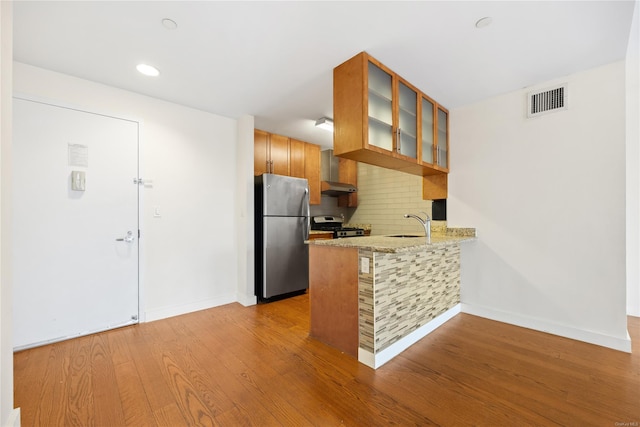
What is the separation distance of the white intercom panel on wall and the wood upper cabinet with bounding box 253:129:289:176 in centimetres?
186

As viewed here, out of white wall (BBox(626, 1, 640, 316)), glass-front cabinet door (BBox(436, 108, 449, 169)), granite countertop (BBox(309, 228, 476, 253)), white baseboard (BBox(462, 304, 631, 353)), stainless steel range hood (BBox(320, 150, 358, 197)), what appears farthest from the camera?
stainless steel range hood (BBox(320, 150, 358, 197))

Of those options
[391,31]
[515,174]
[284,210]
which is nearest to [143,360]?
[284,210]

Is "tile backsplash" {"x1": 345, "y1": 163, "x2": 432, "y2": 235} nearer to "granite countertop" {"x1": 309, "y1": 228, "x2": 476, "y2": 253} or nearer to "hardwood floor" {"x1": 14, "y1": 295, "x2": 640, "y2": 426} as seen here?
"granite countertop" {"x1": 309, "y1": 228, "x2": 476, "y2": 253}

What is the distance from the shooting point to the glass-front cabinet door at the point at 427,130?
284cm

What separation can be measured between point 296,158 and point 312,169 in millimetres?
357

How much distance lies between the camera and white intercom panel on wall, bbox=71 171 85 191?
2.42 m

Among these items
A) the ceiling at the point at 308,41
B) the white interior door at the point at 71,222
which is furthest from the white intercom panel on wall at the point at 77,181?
the ceiling at the point at 308,41

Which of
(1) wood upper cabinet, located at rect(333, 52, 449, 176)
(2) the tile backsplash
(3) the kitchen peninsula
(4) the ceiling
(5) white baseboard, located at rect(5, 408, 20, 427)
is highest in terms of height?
(4) the ceiling

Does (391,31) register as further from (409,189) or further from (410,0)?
(409,189)

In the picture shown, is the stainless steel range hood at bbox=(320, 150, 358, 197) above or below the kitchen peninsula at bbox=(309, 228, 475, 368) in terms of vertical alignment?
above

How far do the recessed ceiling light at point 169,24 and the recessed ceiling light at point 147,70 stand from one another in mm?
629

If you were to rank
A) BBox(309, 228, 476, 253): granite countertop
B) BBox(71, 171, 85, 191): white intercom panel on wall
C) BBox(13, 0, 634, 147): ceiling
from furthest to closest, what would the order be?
1. BBox(71, 171, 85, 191): white intercom panel on wall
2. BBox(309, 228, 476, 253): granite countertop
3. BBox(13, 0, 634, 147): ceiling

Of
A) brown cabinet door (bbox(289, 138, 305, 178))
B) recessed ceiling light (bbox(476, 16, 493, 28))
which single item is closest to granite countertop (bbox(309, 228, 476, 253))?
recessed ceiling light (bbox(476, 16, 493, 28))

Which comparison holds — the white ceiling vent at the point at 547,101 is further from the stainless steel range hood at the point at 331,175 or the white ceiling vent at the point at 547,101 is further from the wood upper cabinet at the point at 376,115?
the stainless steel range hood at the point at 331,175
